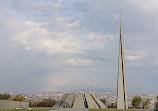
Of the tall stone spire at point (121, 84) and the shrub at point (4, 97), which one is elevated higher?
the tall stone spire at point (121, 84)

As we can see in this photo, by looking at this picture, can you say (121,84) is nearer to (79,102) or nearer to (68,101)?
(79,102)

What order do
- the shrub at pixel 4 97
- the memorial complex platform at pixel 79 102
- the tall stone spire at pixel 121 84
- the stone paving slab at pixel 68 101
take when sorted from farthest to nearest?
the shrub at pixel 4 97 → the stone paving slab at pixel 68 101 → the tall stone spire at pixel 121 84 → the memorial complex platform at pixel 79 102

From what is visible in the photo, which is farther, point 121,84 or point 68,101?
point 68,101

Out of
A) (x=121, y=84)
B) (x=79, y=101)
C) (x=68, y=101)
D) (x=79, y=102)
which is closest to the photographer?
(x=79, y=102)

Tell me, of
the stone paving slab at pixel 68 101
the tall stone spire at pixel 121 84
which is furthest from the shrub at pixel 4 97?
the tall stone spire at pixel 121 84

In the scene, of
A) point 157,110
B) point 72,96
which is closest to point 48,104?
point 72,96

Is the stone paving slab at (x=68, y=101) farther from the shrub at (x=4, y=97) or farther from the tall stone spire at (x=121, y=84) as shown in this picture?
the shrub at (x=4, y=97)

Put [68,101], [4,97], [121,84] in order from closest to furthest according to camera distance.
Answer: [121,84]
[68,101]
[4,97]

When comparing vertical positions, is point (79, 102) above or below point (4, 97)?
above

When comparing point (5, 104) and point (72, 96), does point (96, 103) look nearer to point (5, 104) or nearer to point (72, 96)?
point (72, 96)

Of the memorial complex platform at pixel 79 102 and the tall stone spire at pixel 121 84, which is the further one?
the tall stone spire at pixel 121 84

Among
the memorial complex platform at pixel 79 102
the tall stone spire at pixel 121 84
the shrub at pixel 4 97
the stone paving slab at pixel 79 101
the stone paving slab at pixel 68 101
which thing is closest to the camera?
the stone paving slab at pixel 79 101

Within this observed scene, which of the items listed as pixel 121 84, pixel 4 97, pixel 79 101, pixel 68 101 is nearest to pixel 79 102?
pixel 79 101

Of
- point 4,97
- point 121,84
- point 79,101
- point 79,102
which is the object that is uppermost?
point 121,84
